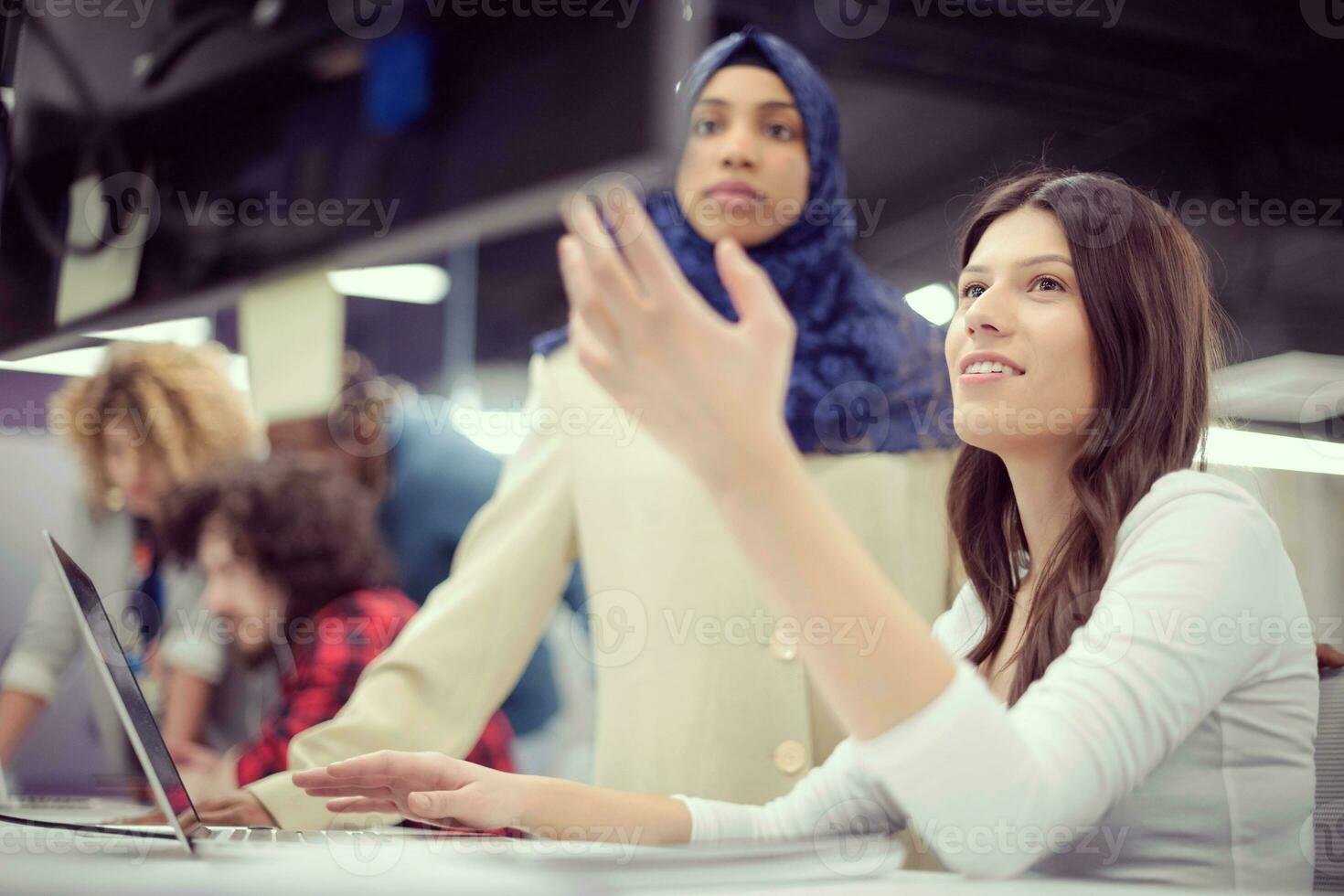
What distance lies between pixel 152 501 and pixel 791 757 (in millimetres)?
1422

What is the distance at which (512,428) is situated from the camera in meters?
2.93

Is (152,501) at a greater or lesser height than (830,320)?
lesser

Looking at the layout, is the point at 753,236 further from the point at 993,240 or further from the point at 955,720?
the point at 955,720

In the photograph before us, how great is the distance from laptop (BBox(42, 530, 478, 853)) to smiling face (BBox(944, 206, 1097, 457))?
525 millimetres

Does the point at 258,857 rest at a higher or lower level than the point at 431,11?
lower

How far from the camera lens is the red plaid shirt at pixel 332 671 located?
139 cm

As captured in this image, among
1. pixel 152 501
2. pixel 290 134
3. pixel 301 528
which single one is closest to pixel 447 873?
pixel 301 528

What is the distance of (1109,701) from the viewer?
2.16ft

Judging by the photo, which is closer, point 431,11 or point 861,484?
point 861,484

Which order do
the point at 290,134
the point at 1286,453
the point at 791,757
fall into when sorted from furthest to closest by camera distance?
the point at 290,134 < the point at 1286,453 < the point at 791,757

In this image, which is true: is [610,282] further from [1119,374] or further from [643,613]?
[643,613]

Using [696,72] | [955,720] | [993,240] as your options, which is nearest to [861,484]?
[993,240]

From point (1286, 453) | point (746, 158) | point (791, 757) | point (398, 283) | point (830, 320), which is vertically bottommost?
point (791, 757)

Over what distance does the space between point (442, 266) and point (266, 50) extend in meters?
1.13
